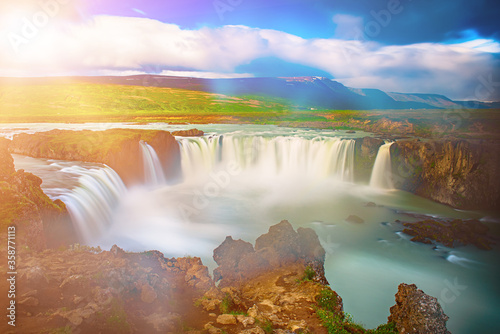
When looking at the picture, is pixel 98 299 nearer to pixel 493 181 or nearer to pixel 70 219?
pixel 70 219

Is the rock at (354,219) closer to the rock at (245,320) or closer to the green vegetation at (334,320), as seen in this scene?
the green vegetation at (334,320)

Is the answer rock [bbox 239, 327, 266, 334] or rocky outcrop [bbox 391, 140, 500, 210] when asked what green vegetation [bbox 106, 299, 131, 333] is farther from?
rocky outcrop [bbox 391, 140, 500, 210]

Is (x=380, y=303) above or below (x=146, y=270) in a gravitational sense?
below

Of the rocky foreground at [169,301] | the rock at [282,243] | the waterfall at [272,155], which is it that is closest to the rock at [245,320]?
the rocky foreground at [169,301]

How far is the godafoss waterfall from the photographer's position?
14.3 meters

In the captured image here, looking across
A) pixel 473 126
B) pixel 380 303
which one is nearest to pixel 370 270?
pixel 380 303

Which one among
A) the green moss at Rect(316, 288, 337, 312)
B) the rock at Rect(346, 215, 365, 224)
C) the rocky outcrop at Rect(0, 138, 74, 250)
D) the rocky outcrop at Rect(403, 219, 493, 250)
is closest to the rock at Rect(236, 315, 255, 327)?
the green moss at Rect(316, 288, 337, 312)

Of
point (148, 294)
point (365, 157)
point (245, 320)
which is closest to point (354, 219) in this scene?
point (365, 157)

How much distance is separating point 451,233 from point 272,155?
21.4 metres

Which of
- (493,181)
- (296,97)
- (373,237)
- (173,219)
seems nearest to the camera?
(373,237)

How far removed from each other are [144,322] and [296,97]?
19422 centimetres

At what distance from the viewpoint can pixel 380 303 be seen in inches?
504

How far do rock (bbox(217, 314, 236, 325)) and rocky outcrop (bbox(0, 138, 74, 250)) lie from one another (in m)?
6.91

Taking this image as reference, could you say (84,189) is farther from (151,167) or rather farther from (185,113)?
(185,113)
